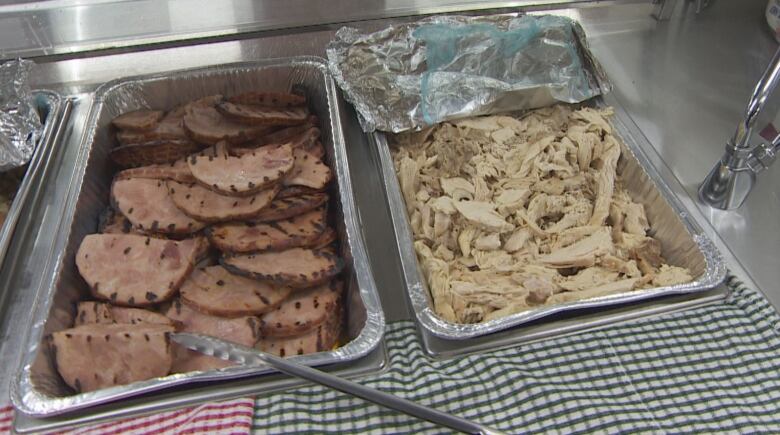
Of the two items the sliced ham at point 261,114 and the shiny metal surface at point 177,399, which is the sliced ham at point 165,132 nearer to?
the sliced ham at point 261,114

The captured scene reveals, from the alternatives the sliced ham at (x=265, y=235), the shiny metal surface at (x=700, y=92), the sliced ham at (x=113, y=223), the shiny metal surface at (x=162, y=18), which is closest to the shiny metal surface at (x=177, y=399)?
the sliced ham at (x=265, y=235)

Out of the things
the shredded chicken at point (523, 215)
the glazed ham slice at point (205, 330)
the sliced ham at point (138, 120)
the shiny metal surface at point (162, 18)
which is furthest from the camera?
the shiny metal surface at point (162, 18)

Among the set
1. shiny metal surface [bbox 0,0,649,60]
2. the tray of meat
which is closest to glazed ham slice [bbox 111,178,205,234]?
the tray of meat

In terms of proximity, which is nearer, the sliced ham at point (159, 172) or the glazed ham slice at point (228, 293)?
the glazed ham slice at point (228, 293)

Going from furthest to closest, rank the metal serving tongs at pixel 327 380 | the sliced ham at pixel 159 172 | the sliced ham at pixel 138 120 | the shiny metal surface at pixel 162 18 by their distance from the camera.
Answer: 1. the shiny metal surface at pixel 162 18
2. the sliced ham at pixel 138 120
3. the sliced ham at pixel 159 172
4. the metal serving tongs at pixel 327 380

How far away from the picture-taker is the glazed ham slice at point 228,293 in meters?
0.90

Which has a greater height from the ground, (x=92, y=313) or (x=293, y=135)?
(x=293, y=135)

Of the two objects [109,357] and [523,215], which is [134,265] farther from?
[523,215]

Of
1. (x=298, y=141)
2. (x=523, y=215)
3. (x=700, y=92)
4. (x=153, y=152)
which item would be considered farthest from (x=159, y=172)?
(x=700, y=92)

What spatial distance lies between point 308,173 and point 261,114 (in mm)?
194

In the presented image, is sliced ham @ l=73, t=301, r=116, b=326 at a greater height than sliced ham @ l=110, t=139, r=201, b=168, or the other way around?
sliced ham @ l=110, t=139, r=201, b=168

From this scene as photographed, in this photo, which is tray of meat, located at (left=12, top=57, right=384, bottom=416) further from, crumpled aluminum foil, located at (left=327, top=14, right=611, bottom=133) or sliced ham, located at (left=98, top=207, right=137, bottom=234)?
crumpled aluminum foil, located at (left=327, top=14, right=611, bottom=133)

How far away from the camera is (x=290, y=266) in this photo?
940 millimetres

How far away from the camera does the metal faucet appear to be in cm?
98
